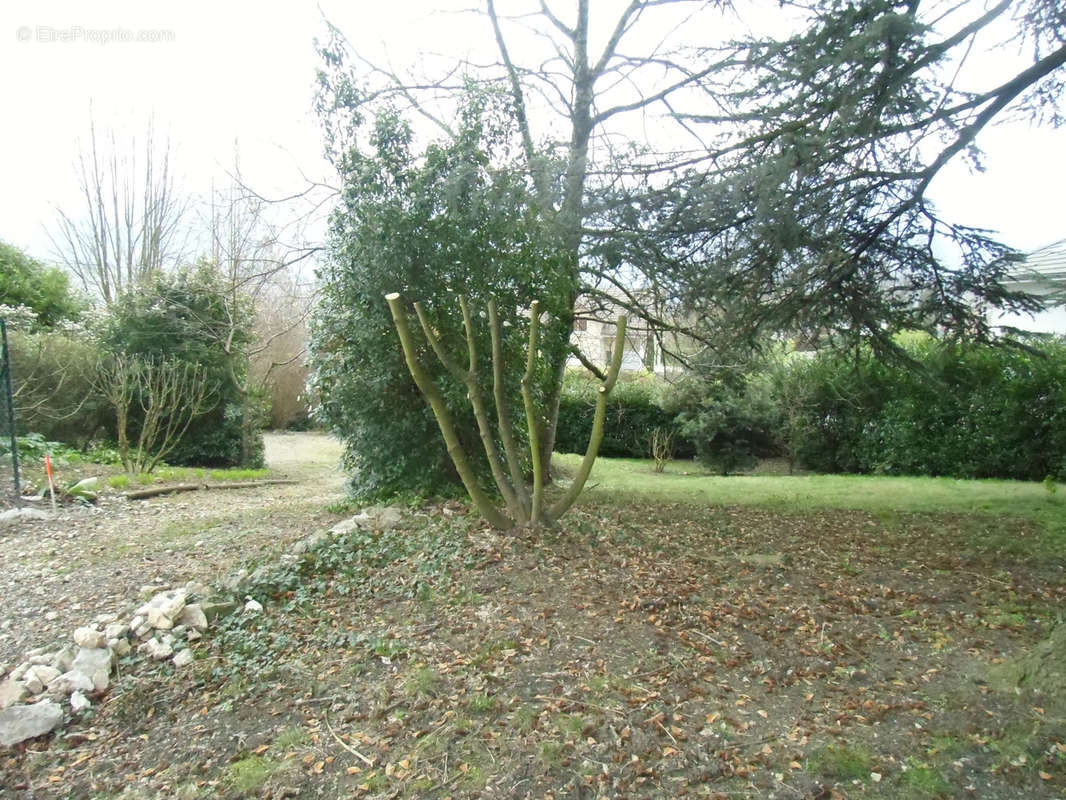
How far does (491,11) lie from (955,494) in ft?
26.1

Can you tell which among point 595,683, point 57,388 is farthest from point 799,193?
point 57,388

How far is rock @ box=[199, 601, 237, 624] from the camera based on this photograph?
390cm

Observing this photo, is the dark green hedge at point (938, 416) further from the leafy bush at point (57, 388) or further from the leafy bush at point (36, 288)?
the leafy bush at point (36, 288)

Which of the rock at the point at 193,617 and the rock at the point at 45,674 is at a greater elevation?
the rock at the point at 193,617

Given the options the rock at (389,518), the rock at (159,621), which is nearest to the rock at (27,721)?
the rock at (159,621)

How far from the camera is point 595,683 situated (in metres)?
3.18

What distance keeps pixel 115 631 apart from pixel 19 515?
425 centimetres

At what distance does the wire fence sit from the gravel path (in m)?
0.72

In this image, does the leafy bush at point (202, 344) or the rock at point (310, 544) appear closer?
the rock at point (310, 544)

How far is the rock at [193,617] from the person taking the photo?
12.5 feet

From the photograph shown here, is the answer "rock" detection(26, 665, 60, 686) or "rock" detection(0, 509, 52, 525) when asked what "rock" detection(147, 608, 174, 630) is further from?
"rock" detection(0, 509, 52, 525)

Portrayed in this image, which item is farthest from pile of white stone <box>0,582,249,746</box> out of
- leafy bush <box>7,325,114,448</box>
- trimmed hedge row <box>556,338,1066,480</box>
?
leafy bush <box>7,325,114,448</box>

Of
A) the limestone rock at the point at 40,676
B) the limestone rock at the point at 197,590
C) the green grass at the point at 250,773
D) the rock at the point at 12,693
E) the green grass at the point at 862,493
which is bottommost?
the green grass at the point at 250,773

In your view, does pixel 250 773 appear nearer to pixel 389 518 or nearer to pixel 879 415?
pixel 389 518
